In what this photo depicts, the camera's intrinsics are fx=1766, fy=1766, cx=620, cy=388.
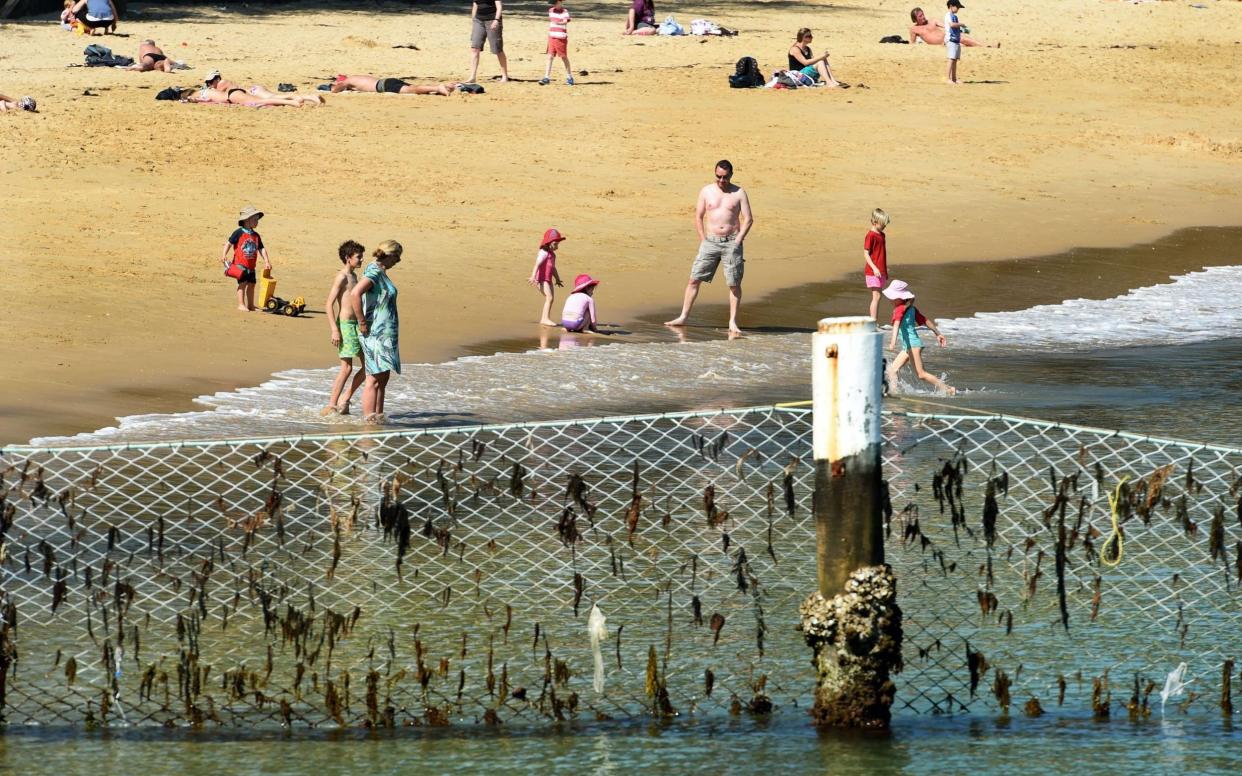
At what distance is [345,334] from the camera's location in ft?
43.1

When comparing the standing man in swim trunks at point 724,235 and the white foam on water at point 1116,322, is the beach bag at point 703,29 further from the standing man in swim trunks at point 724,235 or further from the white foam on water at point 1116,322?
the standing man in swim trunks at point 724,235

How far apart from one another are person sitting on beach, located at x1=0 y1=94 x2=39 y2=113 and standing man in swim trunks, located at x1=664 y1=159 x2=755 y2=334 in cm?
1082

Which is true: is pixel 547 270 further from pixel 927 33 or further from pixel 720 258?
pixel 927 33

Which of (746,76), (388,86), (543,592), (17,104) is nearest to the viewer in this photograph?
(543,592)

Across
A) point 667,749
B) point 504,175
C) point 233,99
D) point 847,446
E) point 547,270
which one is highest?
point 233,99

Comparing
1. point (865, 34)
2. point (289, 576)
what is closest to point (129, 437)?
point (289, 576)

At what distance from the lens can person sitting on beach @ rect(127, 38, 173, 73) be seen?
28016 millimetres

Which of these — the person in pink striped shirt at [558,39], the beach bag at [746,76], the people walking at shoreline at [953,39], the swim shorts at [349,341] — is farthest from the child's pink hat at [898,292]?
the people walking at shoreline at [953,39]

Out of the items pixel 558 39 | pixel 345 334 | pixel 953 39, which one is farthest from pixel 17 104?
pixel 953 39

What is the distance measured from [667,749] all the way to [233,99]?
20.1 m

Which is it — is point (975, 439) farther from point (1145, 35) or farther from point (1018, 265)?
point (1145, 35)

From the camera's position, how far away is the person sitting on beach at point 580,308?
16703 mm

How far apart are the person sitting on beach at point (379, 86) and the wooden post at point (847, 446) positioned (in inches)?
855

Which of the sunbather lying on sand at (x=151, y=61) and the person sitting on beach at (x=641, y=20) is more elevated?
the person sitting on beach at (x=641, y=20)
